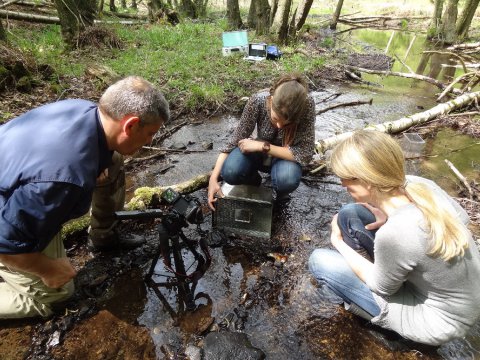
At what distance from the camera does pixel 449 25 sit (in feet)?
46.5

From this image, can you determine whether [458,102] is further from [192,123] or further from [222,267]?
[222,267]

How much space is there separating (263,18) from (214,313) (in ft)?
37.1

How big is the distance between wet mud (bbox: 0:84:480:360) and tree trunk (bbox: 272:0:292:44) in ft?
27.4

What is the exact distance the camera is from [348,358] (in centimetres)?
205

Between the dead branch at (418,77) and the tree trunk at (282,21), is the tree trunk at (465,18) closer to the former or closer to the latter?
the dead branch at (418,77)

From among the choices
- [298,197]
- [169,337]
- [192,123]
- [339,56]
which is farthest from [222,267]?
[339,56]

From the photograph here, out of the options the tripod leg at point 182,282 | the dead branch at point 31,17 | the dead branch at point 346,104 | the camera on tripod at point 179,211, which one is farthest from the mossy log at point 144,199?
the dead branch at point 31,17

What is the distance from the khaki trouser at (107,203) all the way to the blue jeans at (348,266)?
1.59 m

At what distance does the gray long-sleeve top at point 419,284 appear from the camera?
1.57m

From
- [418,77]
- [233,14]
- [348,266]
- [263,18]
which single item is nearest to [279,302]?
[348,266]

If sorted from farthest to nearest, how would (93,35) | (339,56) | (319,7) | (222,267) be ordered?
(319,7) → (339,56) → (93,35) → (222,267)

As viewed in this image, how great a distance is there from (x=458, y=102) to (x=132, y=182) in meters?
6.13

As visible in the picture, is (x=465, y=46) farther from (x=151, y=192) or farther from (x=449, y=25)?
(x=151, y=192)

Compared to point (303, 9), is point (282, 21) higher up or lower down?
lower down
